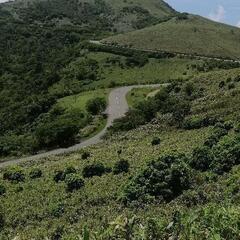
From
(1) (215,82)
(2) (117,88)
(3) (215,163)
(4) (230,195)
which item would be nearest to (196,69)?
(2) (117,88)

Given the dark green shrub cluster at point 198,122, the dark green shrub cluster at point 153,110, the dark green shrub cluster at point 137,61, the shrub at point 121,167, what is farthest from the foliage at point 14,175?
the dark green shrub cluster at point 137,61

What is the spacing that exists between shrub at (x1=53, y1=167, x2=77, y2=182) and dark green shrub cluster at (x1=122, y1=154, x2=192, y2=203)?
13.2 meters

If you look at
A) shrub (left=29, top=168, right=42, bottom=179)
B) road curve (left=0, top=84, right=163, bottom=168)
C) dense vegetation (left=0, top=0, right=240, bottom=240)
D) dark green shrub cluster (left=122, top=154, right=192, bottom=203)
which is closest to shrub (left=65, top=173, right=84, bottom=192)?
dense vegetation (left=0, top=0, right=240, bottom=240)

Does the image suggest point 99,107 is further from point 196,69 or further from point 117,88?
point 196,69

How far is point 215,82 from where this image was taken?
352 ft

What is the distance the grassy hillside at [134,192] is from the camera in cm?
2297

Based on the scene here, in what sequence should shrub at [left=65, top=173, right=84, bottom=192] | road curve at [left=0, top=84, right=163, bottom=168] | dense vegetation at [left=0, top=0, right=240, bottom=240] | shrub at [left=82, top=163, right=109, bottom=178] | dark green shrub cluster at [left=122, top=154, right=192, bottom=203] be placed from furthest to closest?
road curve at [left=0, top=84, right=163, bottom=168] → shrub at [left=82, top=163, right=109, bottom=178] → shrub at [left=65, top=173, right=84, bottom=192] → dark green shrub cluster at [left=122, top=154, right=192, bottom=203] → dense vegetation at [left=0, top=0, right=240, bottom=240]

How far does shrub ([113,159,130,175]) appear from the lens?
60.5 meters

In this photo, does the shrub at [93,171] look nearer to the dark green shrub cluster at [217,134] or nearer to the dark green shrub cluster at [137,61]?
the dark green shrub cluster at [217,134]

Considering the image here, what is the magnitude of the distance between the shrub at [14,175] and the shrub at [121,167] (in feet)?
38.3

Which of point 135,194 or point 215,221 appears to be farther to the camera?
point 135,194

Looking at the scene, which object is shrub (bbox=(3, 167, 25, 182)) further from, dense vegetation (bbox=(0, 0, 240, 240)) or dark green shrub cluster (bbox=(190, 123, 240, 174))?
dark green shrub cluster (bbox=(190, 123, 240, 174))

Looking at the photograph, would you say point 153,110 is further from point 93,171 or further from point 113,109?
point 93,171

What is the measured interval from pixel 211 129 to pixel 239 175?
27954 mm
